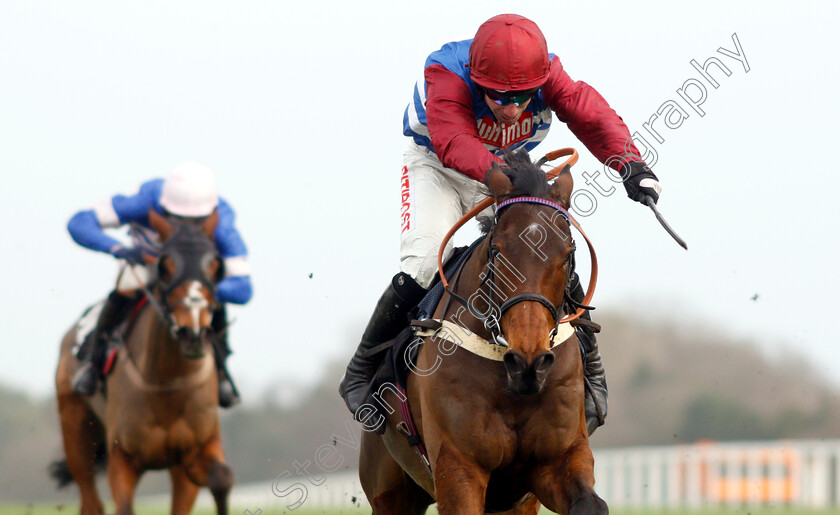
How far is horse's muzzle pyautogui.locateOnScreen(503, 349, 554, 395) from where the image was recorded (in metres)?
3.86

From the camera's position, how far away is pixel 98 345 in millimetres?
8117

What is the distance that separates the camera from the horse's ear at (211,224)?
8375 mm

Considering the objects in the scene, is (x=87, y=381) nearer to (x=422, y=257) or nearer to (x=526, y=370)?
(x=422, y=257)

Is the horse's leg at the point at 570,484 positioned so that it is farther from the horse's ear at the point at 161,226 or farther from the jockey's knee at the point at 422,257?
the horse's ear at the point at 161,226

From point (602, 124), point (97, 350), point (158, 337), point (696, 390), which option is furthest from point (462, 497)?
point (696, 390)

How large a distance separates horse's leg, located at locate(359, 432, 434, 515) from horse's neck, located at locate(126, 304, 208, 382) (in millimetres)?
2182

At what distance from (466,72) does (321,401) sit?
21.5 meters

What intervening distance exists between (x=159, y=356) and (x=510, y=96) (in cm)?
391

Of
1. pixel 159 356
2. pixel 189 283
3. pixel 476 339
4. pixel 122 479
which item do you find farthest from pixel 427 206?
pixel 122 479

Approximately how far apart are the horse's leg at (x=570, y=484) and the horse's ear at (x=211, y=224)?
14.9 ft

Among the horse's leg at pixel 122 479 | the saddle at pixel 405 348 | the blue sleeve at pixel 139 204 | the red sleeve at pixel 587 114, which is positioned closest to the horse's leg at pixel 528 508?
the saddle at pixel 405 348

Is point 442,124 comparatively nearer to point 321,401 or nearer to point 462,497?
point 462,497

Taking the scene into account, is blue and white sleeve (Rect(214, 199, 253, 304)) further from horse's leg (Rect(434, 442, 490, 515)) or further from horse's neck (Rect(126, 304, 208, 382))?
horse's leg (Rect(434, 442, 490, 515))

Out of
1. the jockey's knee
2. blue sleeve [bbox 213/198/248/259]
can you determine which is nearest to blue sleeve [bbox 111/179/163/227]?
blue sleeve [bbox 213/198/248/259]
